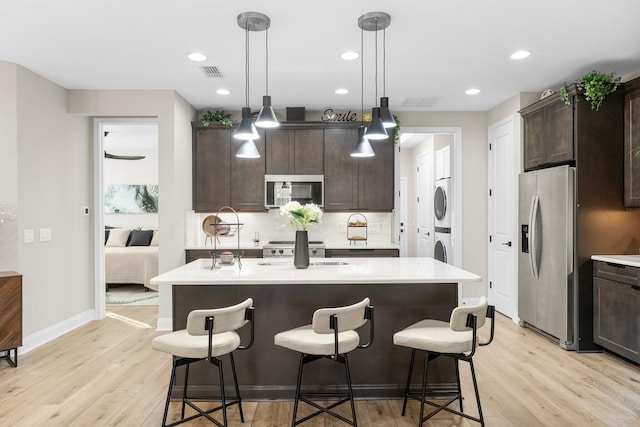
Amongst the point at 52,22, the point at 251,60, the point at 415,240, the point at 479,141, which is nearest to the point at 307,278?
the point at 251,60

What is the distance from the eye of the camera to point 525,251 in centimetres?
489

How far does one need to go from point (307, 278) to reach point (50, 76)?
3627mm

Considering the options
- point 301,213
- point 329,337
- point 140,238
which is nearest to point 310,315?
point 329,337

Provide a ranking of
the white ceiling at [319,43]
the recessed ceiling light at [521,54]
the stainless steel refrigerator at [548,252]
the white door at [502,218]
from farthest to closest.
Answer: the white door at [502,218], the stainless steel refrigerator at [548,252], the recessed ceiling light at [521,54], the white ceiling at [319,43]

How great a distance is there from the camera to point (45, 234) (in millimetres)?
4547

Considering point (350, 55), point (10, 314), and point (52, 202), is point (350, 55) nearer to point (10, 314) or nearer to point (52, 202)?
point (52, 202)

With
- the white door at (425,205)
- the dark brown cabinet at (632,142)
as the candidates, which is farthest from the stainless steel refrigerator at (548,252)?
the white door at (425,205)

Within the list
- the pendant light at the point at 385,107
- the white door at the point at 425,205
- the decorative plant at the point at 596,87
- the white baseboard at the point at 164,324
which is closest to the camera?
the pendant light at the point at 385,107

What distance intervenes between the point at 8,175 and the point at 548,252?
202 inches

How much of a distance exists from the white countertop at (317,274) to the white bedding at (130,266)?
13.3 feet

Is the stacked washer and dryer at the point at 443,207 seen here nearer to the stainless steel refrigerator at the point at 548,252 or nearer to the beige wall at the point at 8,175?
the stainless steel refrigerator at the point at 548,252

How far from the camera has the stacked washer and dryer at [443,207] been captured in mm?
6449

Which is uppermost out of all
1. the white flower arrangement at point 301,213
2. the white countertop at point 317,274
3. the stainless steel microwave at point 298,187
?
the stainless steel microwave at point 298,187

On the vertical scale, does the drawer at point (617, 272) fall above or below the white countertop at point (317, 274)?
below
